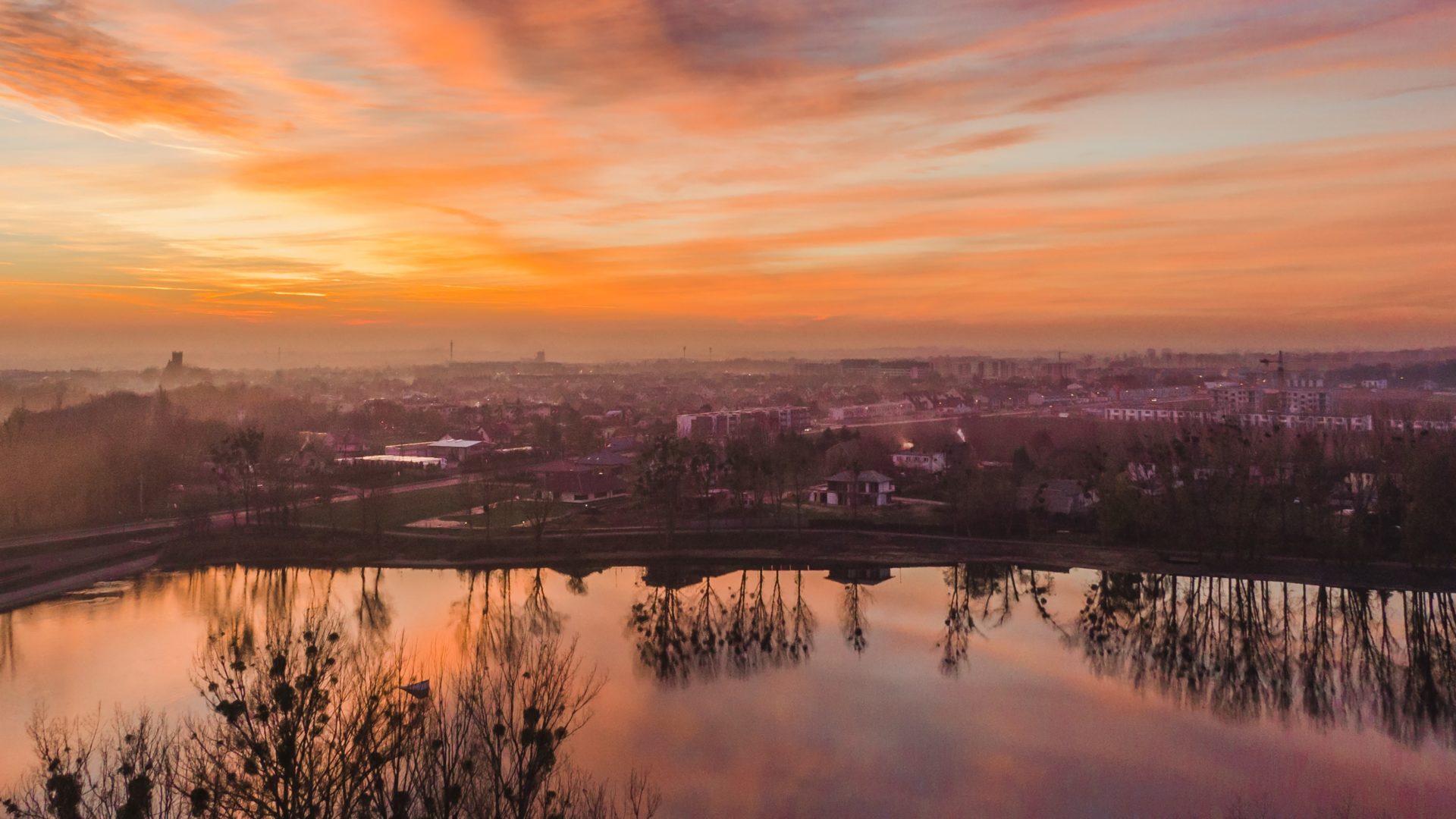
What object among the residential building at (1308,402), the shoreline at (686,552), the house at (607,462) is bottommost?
the shoreline at (686,552)

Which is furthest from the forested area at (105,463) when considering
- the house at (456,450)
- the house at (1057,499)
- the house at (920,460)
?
the house at (1057,499)

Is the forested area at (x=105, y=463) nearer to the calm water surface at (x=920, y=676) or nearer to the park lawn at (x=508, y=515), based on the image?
the calm water surface at (x=920, y=676)

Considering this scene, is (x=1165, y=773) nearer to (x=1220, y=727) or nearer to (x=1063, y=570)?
(x=1220, y=727)

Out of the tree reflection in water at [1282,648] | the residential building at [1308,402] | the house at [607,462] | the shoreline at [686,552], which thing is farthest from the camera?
the residential building at [1308,402]

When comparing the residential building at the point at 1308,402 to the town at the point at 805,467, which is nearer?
the town at the point at 805,467

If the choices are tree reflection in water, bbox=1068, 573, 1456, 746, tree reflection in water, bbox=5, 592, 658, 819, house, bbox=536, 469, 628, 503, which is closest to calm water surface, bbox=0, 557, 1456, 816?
tree reflection in water, bbox=1068, 573, 1456, 746

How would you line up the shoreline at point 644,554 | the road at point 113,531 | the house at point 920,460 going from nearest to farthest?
1. the shoreline at point 644,554
2. the road at point 113,531
3. the house at point 920,460
